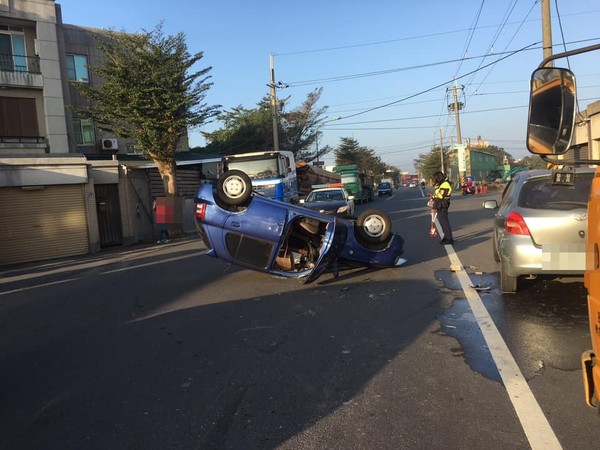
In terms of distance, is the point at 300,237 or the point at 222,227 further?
the point at 300,237

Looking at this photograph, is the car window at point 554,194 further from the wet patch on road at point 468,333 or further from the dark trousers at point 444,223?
the dark trousers at point 444,223

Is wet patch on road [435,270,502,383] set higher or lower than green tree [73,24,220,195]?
lower

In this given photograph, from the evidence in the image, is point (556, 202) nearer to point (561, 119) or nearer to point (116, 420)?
point (561, 119)

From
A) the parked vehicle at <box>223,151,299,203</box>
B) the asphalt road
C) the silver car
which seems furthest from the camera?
the parked vehicle at <box>223,151,299,203</box>

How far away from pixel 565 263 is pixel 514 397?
1694 millimetres

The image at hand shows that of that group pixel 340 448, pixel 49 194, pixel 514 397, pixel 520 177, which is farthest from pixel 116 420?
pixel 49 194

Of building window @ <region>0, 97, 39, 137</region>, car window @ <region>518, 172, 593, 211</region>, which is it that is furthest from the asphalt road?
building window @ <region>0, 97, 39, 137</region>

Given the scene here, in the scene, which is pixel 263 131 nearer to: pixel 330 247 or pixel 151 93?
pixel 151 93

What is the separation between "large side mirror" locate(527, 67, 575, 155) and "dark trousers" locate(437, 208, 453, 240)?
9.40 metres

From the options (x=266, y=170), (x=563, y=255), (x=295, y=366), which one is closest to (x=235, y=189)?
(x=295, y=366)

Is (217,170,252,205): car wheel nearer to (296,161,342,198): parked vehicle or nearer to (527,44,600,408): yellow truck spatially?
(527,44,600,408): yellow truck

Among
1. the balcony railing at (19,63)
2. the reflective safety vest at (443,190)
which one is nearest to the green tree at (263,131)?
the balcony railing at (19,63)

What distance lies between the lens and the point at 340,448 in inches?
124

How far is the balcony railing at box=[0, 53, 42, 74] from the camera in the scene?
24.3 meters
